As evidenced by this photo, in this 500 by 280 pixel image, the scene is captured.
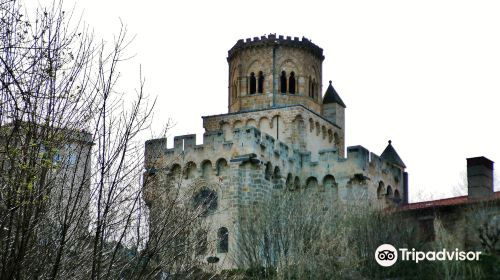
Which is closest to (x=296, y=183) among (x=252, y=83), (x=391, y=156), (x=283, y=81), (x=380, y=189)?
(x=380, y=189)

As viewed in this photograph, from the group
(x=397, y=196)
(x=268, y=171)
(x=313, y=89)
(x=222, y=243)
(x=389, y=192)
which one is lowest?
(x=222, y=243)

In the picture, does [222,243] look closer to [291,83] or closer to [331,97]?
[291,83]

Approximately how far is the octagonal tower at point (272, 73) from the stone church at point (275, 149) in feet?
0.17

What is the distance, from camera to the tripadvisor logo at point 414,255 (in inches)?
1203

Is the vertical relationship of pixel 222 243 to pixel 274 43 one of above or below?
below

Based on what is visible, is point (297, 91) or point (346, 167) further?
point (297, 91)

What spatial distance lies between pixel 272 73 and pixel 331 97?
5.10m

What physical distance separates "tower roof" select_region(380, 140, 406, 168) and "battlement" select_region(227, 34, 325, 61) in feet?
21.9

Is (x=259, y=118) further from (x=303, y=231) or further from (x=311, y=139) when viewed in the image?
(x=303, y=231)

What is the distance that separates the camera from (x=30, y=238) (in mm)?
11953

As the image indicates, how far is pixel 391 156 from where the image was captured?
48.3 metres

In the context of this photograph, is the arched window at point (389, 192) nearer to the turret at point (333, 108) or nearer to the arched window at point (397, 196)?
the arched window at point (397, 196)

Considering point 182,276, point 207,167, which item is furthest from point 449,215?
point 182,276

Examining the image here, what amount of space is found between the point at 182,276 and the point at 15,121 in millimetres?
12976
